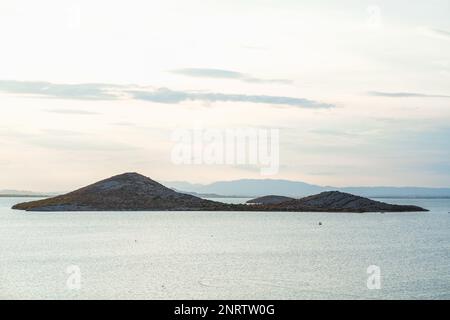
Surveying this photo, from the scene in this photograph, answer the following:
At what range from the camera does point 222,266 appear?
109m

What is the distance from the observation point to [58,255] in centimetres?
12838

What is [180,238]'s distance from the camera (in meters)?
173

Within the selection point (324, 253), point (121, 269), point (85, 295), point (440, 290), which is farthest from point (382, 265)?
point (85, 295)

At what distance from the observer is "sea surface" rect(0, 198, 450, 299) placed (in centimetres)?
8212

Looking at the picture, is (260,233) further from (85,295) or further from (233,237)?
(85,295)

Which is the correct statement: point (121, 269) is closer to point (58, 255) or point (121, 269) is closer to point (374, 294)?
point (58, 255)

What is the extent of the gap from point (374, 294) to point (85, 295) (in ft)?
108

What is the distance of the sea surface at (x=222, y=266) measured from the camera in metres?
82.1
